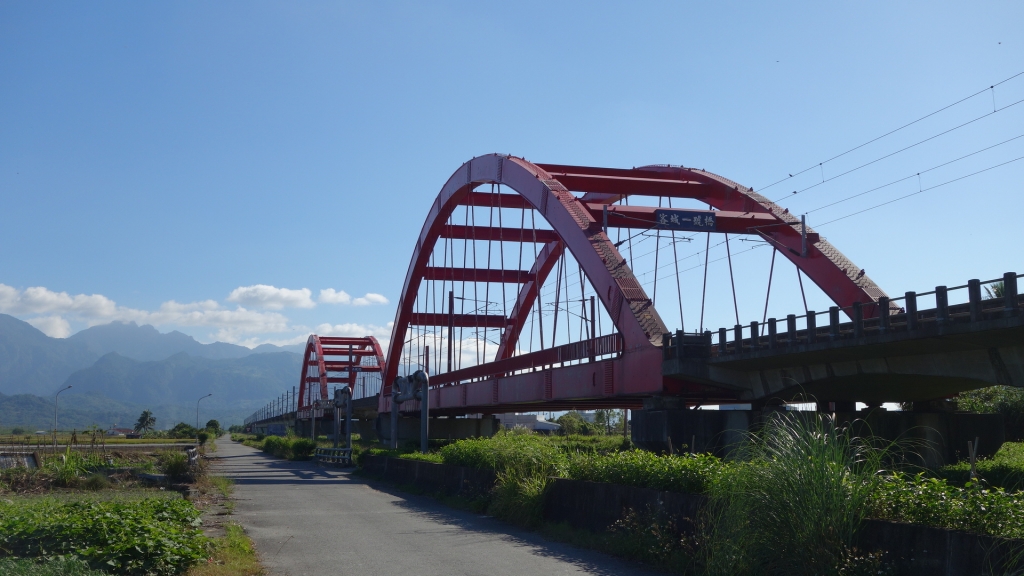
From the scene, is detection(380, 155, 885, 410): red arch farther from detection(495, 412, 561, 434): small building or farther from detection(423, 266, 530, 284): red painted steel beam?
detection(495, 412, 561, 434): small building

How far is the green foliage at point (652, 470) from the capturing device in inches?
412

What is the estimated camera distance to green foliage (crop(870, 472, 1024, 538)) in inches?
263

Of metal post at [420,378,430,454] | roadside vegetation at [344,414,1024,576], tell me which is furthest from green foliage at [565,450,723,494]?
metal post at [420,378,430,454]

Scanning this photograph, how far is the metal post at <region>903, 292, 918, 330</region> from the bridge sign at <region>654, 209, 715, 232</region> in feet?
33.5

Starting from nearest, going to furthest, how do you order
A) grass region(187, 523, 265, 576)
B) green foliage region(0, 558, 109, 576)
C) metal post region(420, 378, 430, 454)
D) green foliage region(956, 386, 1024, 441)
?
green foliage region(0, 558, 109, 576) → grass region(187, 523, 265, 576) → metal post region(420, 378, 430, 454) → green foliage region(956, 386, 1024, 441)

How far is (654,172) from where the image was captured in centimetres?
3712

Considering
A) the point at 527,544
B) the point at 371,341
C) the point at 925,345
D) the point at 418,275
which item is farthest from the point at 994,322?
the point at 371,341

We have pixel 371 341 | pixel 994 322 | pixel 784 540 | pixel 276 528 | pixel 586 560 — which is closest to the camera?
pixel 784 540

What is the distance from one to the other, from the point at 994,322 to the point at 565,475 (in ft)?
30.7

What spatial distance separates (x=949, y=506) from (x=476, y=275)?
43474mm

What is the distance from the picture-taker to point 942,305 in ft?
60.1

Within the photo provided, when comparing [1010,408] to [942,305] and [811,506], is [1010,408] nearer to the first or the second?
[942,305]

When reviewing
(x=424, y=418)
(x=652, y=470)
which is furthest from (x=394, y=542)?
(x=424, y=418)

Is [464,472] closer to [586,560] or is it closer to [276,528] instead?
[276,528]
